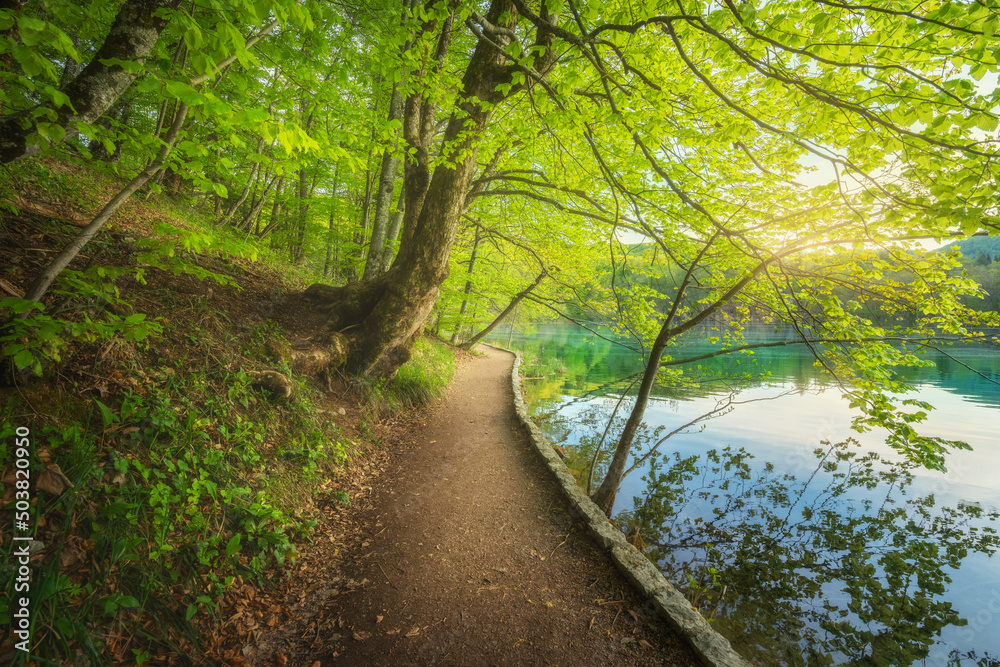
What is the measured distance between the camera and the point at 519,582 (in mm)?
3287

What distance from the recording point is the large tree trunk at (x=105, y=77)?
2202 mm

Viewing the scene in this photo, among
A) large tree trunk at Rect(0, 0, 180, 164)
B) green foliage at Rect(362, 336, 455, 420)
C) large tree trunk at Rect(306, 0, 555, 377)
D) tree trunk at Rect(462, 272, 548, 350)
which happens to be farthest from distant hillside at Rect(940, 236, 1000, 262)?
green foliage at Rect(362, 336, 455, 420)

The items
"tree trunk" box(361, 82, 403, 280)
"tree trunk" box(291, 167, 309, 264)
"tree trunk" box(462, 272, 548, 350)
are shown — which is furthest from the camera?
"tree trunk" box(291, 167, 309, 264)

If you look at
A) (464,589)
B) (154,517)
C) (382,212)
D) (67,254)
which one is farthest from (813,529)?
(382,212)

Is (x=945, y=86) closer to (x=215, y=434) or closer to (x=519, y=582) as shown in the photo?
(x=519, y=582)

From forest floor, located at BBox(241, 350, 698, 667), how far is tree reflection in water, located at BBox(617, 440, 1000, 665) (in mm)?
1664

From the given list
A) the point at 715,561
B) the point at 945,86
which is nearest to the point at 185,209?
the point at 945,86

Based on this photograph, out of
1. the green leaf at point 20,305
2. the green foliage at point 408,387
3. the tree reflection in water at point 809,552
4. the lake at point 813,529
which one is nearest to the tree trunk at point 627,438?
the lake at point 813,529

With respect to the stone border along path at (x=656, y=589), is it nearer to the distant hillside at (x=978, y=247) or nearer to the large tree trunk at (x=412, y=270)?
the distant hillside at (x=978, y=247)

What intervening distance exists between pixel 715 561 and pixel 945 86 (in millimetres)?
5339

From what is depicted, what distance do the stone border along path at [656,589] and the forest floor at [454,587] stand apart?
10 centimetres

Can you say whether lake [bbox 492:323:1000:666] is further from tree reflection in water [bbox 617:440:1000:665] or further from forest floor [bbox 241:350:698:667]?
forest floor [bbox 241:350:698:667]

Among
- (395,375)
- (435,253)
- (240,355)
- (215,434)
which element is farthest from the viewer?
(395,375)

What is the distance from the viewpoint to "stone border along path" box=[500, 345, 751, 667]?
2625 millimetres
